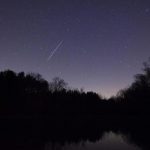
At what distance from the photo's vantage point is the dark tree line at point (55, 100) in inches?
2867

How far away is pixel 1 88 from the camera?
70750 mm

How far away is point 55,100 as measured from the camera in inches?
3625

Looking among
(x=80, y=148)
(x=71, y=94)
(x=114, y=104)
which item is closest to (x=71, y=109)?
(x=71, y=94)

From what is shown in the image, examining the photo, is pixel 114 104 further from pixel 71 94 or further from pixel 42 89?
pixel 42 89

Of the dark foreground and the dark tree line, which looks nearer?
the dark foreground

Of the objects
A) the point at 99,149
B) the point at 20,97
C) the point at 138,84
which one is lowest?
the point at 99,149

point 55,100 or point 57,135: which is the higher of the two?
point 55,100

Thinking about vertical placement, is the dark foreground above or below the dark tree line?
below

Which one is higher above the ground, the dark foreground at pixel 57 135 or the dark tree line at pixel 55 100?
the dark tree line at pixel 55 100

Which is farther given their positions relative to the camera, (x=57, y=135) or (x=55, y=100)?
(x=55, y=100)

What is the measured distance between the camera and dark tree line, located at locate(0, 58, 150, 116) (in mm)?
72812

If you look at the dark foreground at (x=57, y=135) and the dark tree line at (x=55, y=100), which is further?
the dark tree line at (x=55, y=100)

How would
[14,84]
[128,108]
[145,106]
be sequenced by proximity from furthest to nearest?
[128,108]
[145,106]
[14,84]

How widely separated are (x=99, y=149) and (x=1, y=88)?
5528 centimetres
